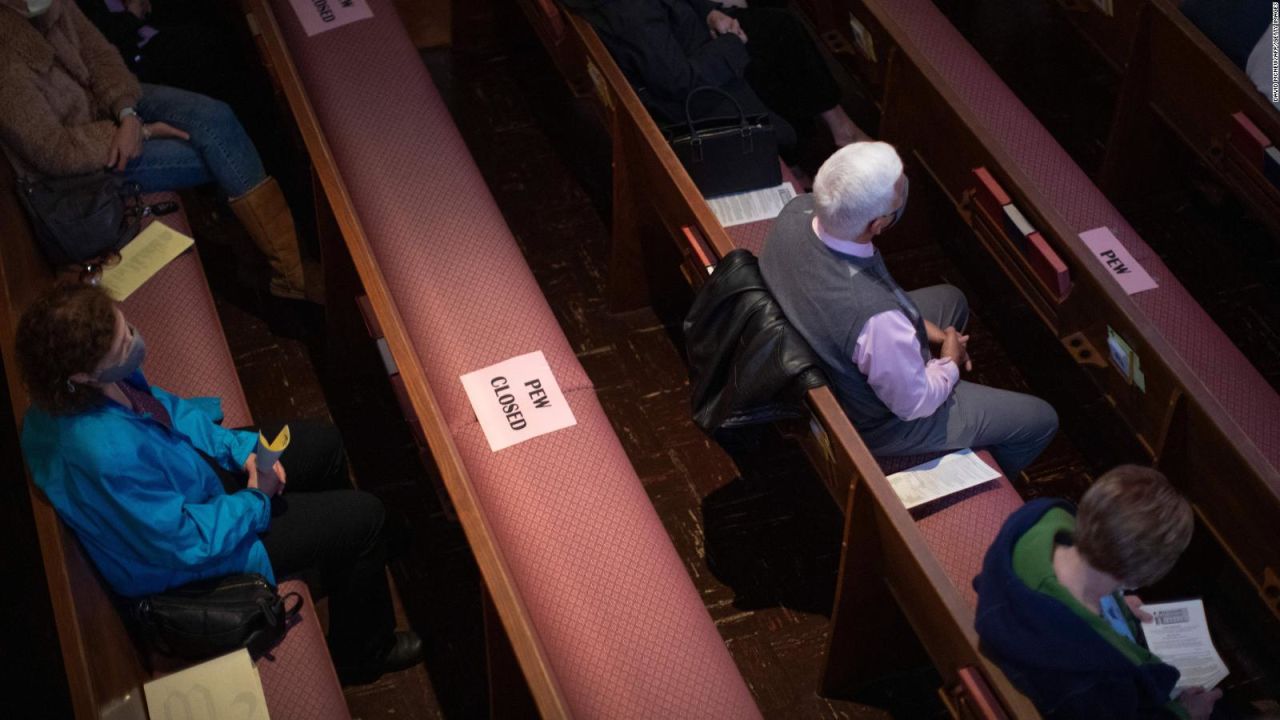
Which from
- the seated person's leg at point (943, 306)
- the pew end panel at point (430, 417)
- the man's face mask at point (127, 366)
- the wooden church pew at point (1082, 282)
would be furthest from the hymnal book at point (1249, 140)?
the man's face mask at point (127, 366)

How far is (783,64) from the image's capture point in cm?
449

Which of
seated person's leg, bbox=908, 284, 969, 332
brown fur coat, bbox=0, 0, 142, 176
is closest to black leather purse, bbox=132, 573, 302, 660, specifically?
brown fur coat, bbox=0, 0, 142, 176

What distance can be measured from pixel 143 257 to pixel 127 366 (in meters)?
1.08

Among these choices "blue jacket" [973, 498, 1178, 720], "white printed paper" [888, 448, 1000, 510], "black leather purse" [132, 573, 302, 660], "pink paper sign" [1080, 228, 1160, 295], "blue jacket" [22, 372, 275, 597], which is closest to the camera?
"blue jacket" [973, 498, 1178, 720]

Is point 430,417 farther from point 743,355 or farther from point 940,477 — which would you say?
point 940,477

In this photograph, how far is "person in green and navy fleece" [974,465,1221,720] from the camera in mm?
2619

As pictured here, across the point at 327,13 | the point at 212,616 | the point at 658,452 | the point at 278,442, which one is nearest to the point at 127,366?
the point at 278,442

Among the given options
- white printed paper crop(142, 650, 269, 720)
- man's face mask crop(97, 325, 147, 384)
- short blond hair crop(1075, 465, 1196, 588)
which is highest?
man's face mask crop(97, 325, 147, 384)

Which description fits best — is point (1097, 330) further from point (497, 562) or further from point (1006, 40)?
point (1006, 40)

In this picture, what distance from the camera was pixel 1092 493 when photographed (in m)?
2.68

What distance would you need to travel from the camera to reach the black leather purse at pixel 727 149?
3.94 m

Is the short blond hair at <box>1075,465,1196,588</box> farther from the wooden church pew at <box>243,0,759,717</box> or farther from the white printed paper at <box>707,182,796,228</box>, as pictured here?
the white printed paper at <box>707,182,796,228</box>

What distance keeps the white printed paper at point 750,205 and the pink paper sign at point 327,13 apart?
1.44 meters

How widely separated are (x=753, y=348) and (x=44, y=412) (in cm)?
167
